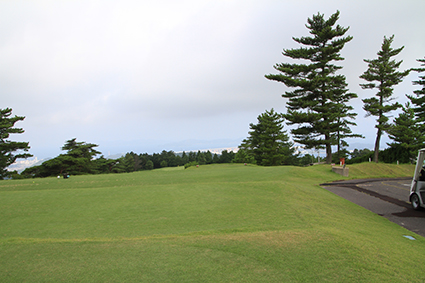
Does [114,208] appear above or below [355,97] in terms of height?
below

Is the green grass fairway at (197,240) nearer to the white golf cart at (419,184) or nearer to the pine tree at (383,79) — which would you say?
the white golf cart at (419,184)

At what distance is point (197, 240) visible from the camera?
4301 mm

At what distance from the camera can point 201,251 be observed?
3.74 m

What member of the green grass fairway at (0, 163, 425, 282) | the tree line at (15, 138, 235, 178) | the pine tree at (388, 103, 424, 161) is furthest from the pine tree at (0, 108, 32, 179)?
the pine tree at (388, 103, 424, 161)

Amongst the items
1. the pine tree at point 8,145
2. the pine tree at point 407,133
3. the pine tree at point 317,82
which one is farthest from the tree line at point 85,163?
the pine tree at point 407,133

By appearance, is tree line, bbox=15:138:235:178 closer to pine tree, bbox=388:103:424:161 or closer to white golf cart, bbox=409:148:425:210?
white golf cart, bbox=409:148:425:210

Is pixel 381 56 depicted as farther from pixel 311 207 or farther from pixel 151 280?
pixel 151 280

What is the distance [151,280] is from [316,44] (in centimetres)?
2941

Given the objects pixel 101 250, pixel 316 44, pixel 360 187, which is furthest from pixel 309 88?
pixel 101 250

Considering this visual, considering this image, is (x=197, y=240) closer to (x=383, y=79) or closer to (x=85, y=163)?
(x=383, y=79)

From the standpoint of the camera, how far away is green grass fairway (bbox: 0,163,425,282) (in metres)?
3.08

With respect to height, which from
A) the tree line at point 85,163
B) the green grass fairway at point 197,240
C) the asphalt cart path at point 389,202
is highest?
the tree line at point 85,163

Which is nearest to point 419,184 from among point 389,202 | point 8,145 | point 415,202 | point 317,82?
point 415,202

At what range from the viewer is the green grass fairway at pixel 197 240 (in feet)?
10.1
